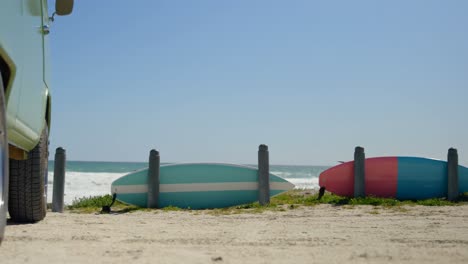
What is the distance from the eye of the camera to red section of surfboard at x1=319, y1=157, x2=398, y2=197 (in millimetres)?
10227

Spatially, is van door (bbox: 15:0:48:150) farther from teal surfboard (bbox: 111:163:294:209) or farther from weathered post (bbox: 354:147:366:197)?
weathered post (bbox: 354:147:366:197)

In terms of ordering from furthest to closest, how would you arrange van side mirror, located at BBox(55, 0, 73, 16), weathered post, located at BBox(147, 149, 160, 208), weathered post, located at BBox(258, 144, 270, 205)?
weathered post, located at BBox(258, 144, 270, 205)
weathered post, located at BBox(147, 149, 160, 208)
van side mirror, located at BBox(55, 0, 73, 16)

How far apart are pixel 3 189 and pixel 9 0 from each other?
3.54ft

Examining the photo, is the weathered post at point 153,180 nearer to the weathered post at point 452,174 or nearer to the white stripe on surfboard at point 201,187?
the white stripe on surfboard at point 201,187

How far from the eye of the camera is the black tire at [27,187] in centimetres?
491

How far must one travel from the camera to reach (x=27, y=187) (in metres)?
4.94

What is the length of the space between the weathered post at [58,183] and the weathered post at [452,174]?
7.21 metres

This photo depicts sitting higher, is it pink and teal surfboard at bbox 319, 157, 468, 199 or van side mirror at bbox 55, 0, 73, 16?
van side mirror at bbox 55, 0, 73, 16

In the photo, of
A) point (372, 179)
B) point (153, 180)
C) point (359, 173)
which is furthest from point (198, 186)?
point (372, 179)

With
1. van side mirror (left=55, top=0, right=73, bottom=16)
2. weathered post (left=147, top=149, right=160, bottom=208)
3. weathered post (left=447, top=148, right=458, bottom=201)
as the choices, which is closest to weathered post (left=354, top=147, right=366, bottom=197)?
weathered post (left=447, top=148, right=458, bottom=201)

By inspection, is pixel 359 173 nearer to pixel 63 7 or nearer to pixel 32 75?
pixel 63 7

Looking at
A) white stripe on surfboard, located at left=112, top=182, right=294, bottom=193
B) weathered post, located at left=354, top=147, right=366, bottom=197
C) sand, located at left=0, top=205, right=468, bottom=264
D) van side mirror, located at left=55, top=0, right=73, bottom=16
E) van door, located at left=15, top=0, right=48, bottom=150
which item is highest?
van side mirror, located at left=55, top=0, right=73, bottom=16

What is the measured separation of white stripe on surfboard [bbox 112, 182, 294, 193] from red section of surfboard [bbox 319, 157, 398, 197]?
3.33 ft

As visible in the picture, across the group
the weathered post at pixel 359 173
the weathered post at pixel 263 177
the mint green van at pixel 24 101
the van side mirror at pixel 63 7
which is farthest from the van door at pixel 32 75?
the weathered post at pixel 359 173
